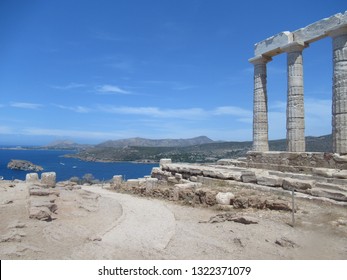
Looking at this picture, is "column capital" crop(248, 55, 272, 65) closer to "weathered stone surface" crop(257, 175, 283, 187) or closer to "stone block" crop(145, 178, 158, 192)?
"weathered stone surface" crop(257, 175, 283, 187)

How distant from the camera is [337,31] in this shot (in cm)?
1517

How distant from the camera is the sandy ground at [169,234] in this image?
659cm

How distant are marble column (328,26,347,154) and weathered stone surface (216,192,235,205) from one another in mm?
6636

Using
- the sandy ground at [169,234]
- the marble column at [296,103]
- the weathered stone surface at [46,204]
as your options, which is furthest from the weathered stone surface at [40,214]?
the marble column at [296,103]

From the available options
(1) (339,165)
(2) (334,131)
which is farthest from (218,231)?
(2) (334,131)

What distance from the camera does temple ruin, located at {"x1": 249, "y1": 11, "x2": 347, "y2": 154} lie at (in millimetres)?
15008

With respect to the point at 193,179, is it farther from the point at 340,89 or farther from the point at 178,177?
the point at 340,89

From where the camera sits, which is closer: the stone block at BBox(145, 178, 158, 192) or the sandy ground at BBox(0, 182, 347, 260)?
the sandy ground at BBox(0, 182, 347, 260)

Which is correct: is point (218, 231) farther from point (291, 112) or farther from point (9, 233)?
point (291, 112)

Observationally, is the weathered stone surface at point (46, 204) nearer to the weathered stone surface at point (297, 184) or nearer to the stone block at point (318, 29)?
the weathered stone surface at point (297, 184)

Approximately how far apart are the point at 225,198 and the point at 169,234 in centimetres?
372

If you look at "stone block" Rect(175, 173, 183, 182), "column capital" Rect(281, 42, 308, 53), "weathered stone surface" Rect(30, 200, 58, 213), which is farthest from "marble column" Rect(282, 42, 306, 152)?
"weathered stone surface" Rect(30, 200, 58, 213)

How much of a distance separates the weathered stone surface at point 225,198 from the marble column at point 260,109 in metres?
9.17

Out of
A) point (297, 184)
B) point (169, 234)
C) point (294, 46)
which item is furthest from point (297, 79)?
point (169, 234)
